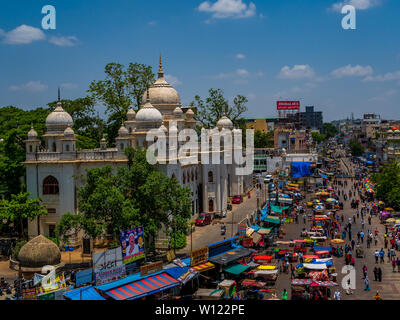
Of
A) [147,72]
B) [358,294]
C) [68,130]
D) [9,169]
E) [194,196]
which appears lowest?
[358,294]

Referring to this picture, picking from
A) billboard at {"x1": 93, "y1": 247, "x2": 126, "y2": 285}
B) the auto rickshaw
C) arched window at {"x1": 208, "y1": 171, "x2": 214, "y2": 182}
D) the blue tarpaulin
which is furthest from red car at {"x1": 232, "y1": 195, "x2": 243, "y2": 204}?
billboard at {"x1": 93, "y1": 247, "x2": 126, "y2": 285}

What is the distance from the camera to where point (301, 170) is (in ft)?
237

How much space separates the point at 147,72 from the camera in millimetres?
59562

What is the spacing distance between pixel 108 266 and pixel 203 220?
22.1 metres

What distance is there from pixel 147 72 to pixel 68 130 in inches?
865

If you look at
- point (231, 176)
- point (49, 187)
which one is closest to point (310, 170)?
point (231, 176)

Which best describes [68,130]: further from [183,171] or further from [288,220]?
[288,220]

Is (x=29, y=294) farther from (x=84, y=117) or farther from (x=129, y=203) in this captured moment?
(x=84, y=117)

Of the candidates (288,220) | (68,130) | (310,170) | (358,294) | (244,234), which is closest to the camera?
(358,294)

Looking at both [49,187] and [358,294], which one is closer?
[358,294]

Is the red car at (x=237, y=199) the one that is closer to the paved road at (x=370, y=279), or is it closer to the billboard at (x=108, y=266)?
the paved road at (x=370, y=279)

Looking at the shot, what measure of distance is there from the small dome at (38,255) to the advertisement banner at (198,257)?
8.52m

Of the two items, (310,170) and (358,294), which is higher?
(310,170)

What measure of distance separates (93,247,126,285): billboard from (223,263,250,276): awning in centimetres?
630
